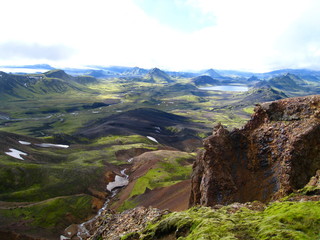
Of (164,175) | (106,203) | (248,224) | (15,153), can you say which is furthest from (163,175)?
(248,224)

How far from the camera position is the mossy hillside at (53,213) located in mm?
54844

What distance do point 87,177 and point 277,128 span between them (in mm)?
65850

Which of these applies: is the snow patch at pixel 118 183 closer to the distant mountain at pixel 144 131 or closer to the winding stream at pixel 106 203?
the winding stream at pixel 106 203

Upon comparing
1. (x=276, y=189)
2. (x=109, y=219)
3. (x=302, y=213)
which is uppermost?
(x=302, y=213)

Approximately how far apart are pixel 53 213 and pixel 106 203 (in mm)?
15989

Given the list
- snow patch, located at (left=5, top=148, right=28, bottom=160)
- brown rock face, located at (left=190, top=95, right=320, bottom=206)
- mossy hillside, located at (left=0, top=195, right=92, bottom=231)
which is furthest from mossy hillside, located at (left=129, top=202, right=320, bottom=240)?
snow patch, located at (left=5, top=148, right=28, bottom=160)

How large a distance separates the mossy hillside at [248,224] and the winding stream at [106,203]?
37.5 metres

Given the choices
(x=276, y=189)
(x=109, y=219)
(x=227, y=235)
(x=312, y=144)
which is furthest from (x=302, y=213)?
(x=109, y=219)

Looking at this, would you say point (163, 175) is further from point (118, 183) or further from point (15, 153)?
point (15, 153)

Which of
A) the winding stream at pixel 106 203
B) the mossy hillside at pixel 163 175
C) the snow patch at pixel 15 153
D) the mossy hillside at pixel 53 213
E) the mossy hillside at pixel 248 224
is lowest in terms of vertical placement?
the winding stream at pixel 106 203

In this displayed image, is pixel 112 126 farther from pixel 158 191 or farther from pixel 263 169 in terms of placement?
pixel 263 169

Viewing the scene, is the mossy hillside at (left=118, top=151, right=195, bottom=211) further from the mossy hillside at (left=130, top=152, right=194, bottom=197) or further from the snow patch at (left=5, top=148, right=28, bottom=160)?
the snow patch at (left=5, top=148, right=28, bottom=160)

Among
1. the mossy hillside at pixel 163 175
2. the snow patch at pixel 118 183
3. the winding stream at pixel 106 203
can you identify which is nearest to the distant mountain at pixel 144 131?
the mossy hillside at pixel 163 175

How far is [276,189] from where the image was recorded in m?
27.1
